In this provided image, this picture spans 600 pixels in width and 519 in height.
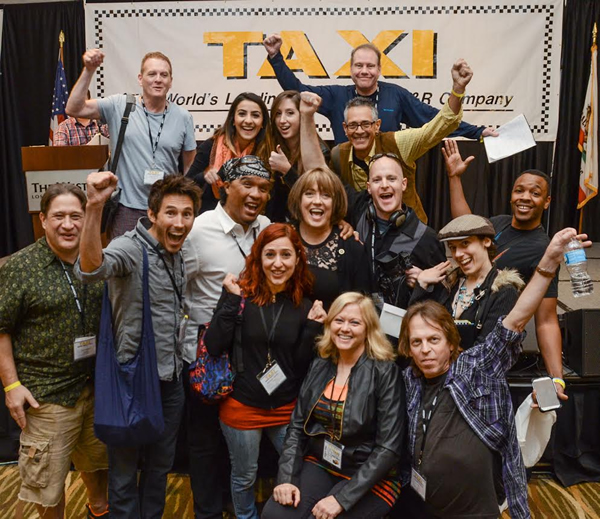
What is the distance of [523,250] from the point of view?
124 inches

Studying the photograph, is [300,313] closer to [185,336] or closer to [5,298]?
[185,336]

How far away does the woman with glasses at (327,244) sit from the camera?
2.74 meters

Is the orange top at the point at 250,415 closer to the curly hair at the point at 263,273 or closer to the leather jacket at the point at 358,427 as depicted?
the leather jacket at the point at 358,427

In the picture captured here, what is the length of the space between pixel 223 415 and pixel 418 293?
3.24ft

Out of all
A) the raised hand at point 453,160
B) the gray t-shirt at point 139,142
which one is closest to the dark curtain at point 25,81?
the gray t-shirt at point 139,142

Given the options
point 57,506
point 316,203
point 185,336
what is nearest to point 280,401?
point 185,336

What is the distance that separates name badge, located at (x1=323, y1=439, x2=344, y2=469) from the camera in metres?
2.51

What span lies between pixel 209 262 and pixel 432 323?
0.99 meters

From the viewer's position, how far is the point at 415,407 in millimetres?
2512

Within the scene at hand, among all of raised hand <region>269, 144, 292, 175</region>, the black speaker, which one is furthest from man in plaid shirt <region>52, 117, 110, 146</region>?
the black speaker

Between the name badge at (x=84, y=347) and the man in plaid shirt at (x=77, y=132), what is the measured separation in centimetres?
198

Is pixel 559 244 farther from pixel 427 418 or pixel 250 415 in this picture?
pixel 250 415

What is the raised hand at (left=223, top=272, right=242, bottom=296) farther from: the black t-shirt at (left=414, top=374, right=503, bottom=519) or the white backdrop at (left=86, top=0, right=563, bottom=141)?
the white backdrop at (left=86, top=0, right=563, bottom=141)

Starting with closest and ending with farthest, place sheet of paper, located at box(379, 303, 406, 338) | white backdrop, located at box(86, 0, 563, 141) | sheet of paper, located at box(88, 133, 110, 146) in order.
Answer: sheet of paper, located at box(379, 303, 406, 338), sheet of paper, located at box(88, 133, 110, 146), white backdrop, located at box(86, 0, 563, 141)
